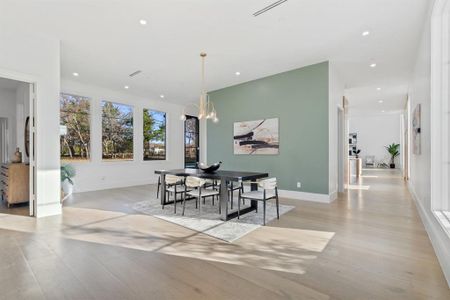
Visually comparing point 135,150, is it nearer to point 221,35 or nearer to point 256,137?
point 256,137

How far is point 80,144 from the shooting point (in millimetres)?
6648

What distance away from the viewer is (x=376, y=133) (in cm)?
1488

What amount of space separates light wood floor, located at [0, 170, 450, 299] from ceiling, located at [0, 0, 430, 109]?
3.09 m

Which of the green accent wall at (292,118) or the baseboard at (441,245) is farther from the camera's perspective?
the green accent wall at (292,118)

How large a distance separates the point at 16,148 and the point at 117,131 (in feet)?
8.15

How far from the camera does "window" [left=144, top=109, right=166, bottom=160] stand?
325 inches

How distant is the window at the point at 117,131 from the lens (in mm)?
7184

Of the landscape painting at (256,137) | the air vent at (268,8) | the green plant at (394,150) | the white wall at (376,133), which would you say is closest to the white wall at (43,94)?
the air vent at (268,8)

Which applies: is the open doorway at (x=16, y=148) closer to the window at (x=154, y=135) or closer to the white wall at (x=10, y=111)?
the white wall at (x=10, y=111)

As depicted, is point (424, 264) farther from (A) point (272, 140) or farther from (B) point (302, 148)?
(A) point (272, 140)

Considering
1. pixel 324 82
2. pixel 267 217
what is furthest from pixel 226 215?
pixel 324 82

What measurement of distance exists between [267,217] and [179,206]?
188 cm

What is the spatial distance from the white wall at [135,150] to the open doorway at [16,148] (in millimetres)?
1115

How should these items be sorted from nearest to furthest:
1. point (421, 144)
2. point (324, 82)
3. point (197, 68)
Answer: point (421, 144) < point (324, 82) < point (197, 68)
